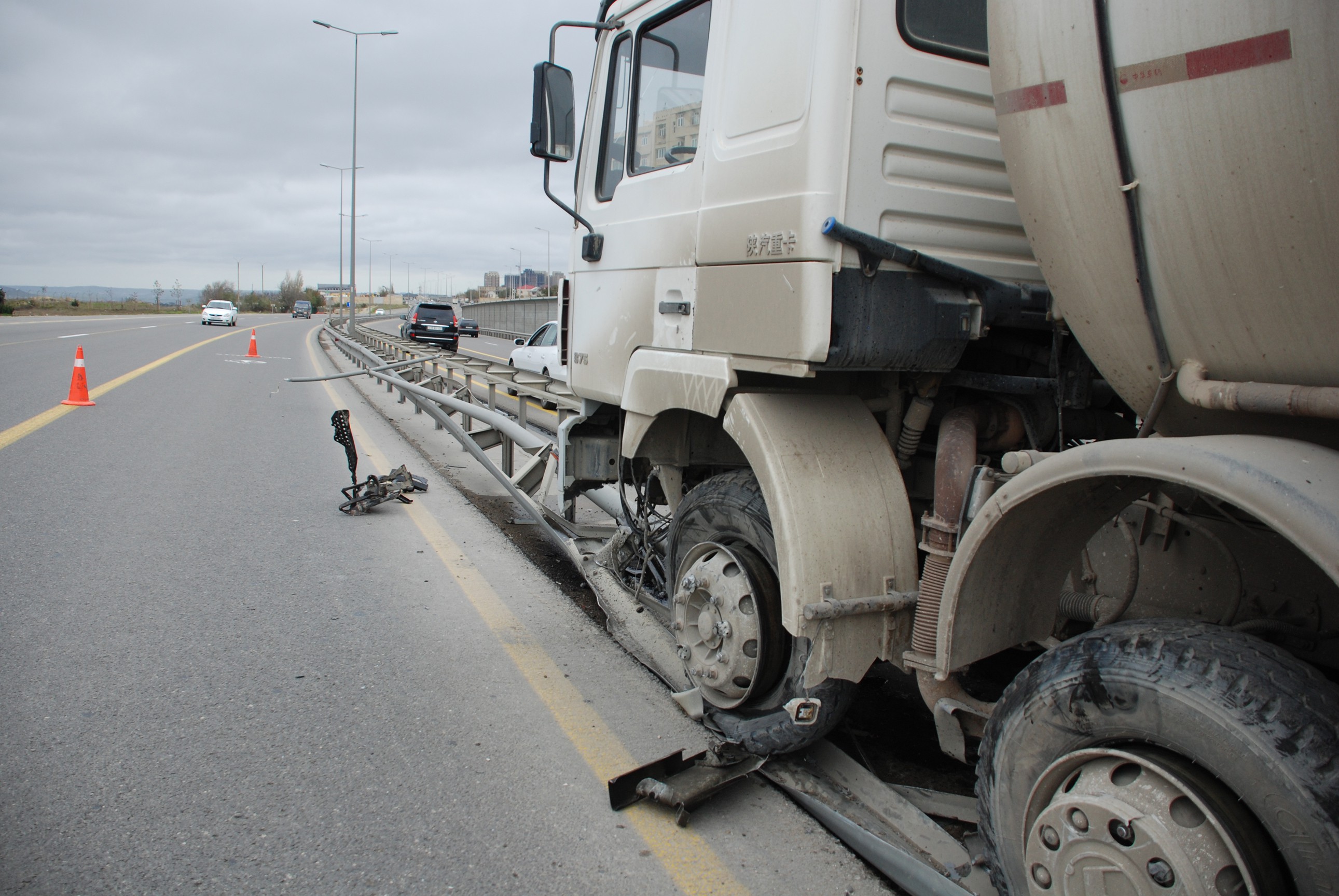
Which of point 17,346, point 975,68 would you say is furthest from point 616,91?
point 17,346

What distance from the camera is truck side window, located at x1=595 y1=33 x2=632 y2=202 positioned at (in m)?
3.81

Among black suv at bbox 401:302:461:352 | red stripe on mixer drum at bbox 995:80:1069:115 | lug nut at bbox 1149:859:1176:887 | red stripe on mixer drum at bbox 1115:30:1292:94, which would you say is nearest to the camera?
red stripe on mixer drum at bbox 1115:30:1292:94

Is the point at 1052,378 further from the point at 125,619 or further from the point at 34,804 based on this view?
the point at 125,619

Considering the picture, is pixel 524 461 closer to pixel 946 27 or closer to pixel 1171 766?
pixel 946 27

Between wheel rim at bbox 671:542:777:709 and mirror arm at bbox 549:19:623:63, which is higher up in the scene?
mirror arm at bbox 549:19:623:63

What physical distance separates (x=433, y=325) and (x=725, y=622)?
29138 mm

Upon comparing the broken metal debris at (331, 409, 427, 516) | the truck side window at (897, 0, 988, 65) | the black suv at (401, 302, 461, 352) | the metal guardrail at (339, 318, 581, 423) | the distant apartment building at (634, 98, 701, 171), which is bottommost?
the broken metal debris at (331, 409, 427, 516)

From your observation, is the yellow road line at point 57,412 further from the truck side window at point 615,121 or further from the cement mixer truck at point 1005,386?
the cement mixer truck at point 1005,386

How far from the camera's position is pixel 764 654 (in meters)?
3.00

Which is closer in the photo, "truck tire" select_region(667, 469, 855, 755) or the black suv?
"truck tire" select_region(667, 469, 855, 755)

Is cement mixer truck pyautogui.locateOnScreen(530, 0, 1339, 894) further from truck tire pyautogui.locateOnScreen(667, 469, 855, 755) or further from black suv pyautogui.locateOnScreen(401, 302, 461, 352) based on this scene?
black suv pyautogui.locateOnScreen(401, 302, 461, 352)

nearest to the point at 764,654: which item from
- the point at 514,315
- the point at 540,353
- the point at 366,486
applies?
the point at 366,486

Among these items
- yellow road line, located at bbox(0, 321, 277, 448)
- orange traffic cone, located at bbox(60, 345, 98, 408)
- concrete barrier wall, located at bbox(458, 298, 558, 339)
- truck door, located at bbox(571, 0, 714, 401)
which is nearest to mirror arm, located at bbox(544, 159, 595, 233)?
truck door, located at bbox(571, 0, 714, 401)

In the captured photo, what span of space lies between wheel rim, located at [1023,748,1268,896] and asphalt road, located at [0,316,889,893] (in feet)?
2.77
